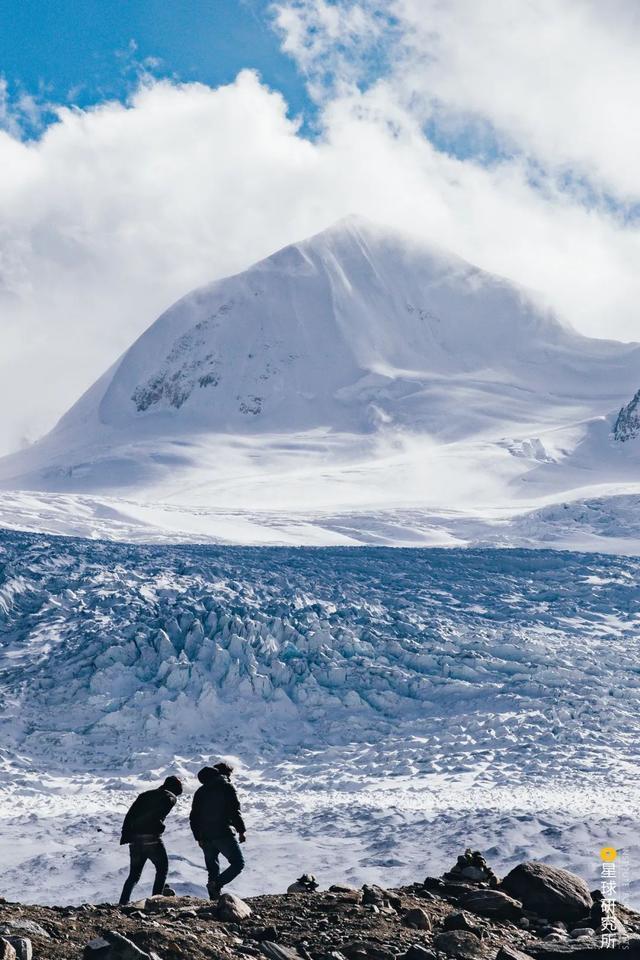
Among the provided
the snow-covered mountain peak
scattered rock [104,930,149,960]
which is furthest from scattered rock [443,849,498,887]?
the snow-covered mountain peak

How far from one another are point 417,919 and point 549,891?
60.8 inches

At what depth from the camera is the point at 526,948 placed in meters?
8.45

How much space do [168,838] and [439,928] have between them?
29.0 feet

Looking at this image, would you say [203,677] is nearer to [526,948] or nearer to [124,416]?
[526,948]

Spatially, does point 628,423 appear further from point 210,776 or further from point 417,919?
point 417,919

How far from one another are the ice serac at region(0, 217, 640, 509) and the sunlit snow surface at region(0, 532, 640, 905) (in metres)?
59.5

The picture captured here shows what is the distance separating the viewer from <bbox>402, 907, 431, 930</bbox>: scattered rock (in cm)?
905

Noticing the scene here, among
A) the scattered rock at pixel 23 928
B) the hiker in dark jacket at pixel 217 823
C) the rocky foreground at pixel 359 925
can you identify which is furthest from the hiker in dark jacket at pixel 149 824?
the scattered rock at pixel 23 928

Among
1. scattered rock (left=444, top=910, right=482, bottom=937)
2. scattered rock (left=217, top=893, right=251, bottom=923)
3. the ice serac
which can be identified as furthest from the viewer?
the ice serac

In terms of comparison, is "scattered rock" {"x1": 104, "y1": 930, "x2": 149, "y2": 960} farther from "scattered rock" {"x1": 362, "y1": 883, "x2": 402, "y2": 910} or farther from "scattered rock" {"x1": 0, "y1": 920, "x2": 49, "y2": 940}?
"scattered rock" {"x1": 362, "y1": 883, "x2": 402, "y2": 910}

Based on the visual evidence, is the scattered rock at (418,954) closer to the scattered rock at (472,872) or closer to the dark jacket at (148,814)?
the dark jacket at (148,814)

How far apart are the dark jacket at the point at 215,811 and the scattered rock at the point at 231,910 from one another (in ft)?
3.34

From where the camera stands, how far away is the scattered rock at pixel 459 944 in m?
8.16

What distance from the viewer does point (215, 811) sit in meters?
9.91
